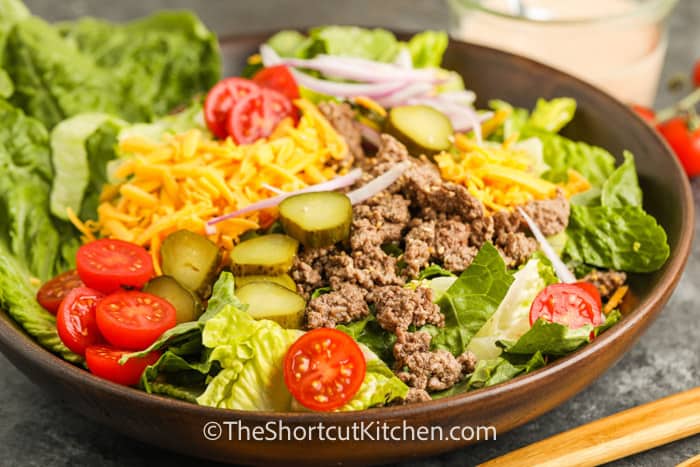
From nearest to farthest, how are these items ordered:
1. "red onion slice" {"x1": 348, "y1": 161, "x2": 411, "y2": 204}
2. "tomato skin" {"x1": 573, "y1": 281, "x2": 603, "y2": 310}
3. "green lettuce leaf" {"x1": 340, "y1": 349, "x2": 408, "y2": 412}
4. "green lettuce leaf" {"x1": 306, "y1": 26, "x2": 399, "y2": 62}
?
"green lettuce leaf" {"x1": 340, "y1": 349, "x2": 408, "y2": 412} → "tomato skin" {"x1": 573, "y1": 281, "x2": 603, "y2": 310} → "red onion slice" {"x1": 348, "y1": 161, "x2": 411, "y2": 204} → "green lettuce leaf" {"x1": 306, "y1": 26, "x2": 399, "y2": 62}

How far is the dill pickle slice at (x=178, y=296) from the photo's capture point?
3578mm

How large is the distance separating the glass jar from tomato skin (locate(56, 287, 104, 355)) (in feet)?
10.0

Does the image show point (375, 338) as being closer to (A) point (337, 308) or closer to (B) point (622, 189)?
(A) point (337, 308)

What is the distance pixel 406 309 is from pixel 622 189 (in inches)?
57.5

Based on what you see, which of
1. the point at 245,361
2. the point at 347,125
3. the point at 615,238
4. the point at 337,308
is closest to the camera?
the point at 245,361

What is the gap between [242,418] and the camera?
9.68 ft

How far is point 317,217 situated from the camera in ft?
12.2

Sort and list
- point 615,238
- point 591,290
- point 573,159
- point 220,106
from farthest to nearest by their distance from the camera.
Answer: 1. point 573,159
2. point 220,106
3. point 615,238
4. point 591,290

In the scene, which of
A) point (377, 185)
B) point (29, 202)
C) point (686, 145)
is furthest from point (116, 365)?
point (686, 145)

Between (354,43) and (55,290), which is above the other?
(354,43)

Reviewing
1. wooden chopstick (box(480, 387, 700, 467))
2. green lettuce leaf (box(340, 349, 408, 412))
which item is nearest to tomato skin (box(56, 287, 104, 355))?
green lettuce leaf (box(340, 349, 408, 412))

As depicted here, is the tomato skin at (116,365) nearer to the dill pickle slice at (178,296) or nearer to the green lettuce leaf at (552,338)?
the dill pickle slice at (178,296)

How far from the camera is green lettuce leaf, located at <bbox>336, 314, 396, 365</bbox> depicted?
3.52 m

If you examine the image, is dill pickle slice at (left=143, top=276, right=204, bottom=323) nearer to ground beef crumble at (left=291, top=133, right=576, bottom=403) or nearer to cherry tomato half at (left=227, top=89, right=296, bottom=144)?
ground beef crumble at (left=291, top=133, right=576, bottom=403)
